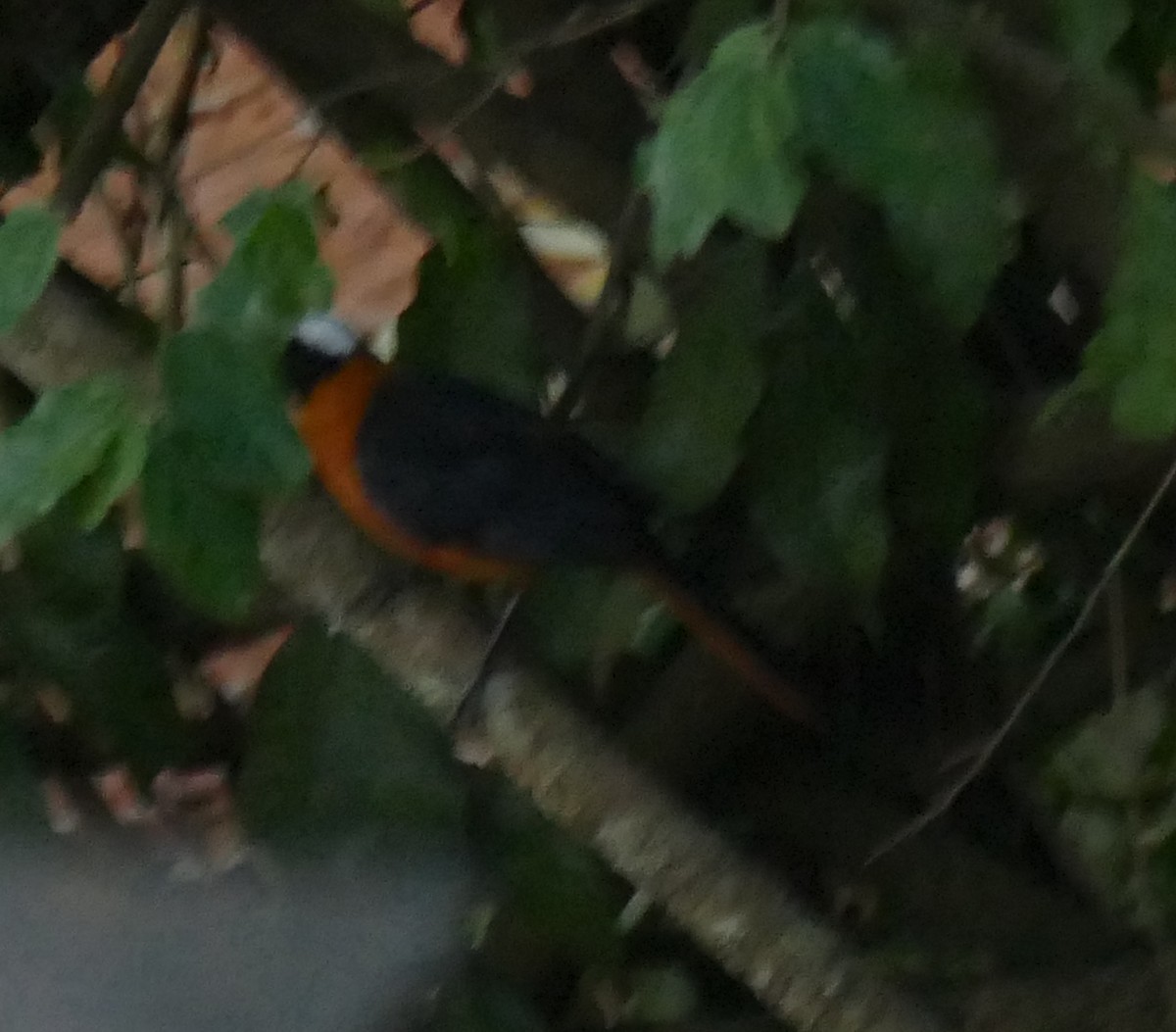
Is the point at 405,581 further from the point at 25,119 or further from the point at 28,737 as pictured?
the point at 25,119

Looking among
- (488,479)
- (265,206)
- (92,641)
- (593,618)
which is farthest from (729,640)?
(265,206)

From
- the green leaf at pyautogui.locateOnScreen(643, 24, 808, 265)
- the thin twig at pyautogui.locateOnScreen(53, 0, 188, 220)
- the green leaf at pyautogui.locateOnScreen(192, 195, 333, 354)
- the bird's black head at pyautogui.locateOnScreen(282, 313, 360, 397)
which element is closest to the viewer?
the green leaf at pyautogui.locateOnScreen(643, 24, 808, 265)

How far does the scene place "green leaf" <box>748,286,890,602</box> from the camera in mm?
951

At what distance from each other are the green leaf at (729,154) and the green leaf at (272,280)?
170 mm

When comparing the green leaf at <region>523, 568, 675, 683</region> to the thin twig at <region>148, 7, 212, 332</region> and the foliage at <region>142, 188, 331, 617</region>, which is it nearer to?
the thin twig at <region>148, 7, 212, 332</region>

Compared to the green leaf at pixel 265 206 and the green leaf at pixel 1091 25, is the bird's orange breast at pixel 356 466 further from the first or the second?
the green leaf at pixel 1091 25

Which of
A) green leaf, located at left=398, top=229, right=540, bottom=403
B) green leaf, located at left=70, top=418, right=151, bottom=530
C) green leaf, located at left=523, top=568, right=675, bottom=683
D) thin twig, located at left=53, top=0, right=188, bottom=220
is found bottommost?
green leaf, located at left=523, top=568, right=675, bottom=683

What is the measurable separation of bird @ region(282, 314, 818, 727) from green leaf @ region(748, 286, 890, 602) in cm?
17

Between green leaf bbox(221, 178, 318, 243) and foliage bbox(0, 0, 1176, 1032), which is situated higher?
green leaf bbox(221, 178, 318, 243)

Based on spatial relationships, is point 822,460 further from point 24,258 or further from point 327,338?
point 327,338

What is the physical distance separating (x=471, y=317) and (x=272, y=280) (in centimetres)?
35

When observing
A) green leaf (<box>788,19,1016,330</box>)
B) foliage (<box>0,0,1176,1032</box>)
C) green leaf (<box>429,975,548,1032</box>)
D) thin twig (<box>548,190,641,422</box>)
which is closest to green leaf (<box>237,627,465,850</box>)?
foliage (<box>0,0,1176,1032</box>)

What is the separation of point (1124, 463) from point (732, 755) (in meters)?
0.40

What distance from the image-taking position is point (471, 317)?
1.06 m
